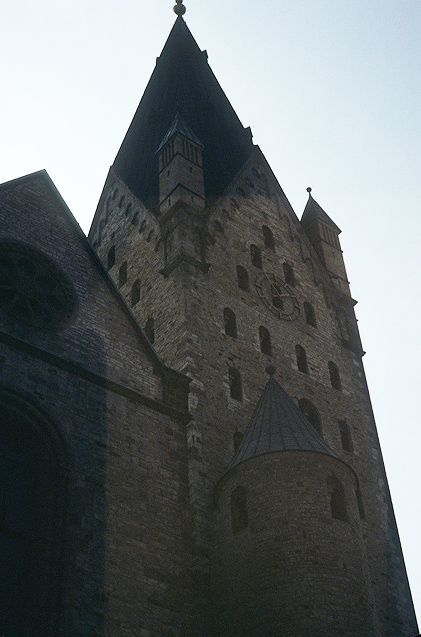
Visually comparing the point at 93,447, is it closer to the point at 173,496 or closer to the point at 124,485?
the point at 124,485

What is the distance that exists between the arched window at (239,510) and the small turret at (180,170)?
11249mm

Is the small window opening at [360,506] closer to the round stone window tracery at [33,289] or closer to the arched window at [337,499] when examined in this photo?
the arched window at [337,499]

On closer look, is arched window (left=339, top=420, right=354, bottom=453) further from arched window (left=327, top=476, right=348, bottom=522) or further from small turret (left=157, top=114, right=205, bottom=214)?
small turret (left=157, top=114, right=205, bottom=214)

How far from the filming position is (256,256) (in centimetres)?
2970

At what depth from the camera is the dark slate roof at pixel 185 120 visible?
107 feet

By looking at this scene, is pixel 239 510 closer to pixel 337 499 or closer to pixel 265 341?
pixel 337 499

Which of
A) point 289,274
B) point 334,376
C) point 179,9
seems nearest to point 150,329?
point 334,376

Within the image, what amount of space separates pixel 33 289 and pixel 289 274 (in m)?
12.1

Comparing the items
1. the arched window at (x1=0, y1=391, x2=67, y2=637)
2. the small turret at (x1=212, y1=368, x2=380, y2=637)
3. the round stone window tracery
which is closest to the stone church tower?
the small turret at (x1=212, y1=368, x2=380, y2=637)

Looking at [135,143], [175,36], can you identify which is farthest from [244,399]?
[175,36]

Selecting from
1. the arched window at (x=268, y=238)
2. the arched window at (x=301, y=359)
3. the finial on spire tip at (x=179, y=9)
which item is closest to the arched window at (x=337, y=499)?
the arched window at (x=301, y=359)

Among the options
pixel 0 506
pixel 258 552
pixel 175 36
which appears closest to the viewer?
pixel 0 506

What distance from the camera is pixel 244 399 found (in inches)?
950

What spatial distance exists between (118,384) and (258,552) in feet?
17.1
